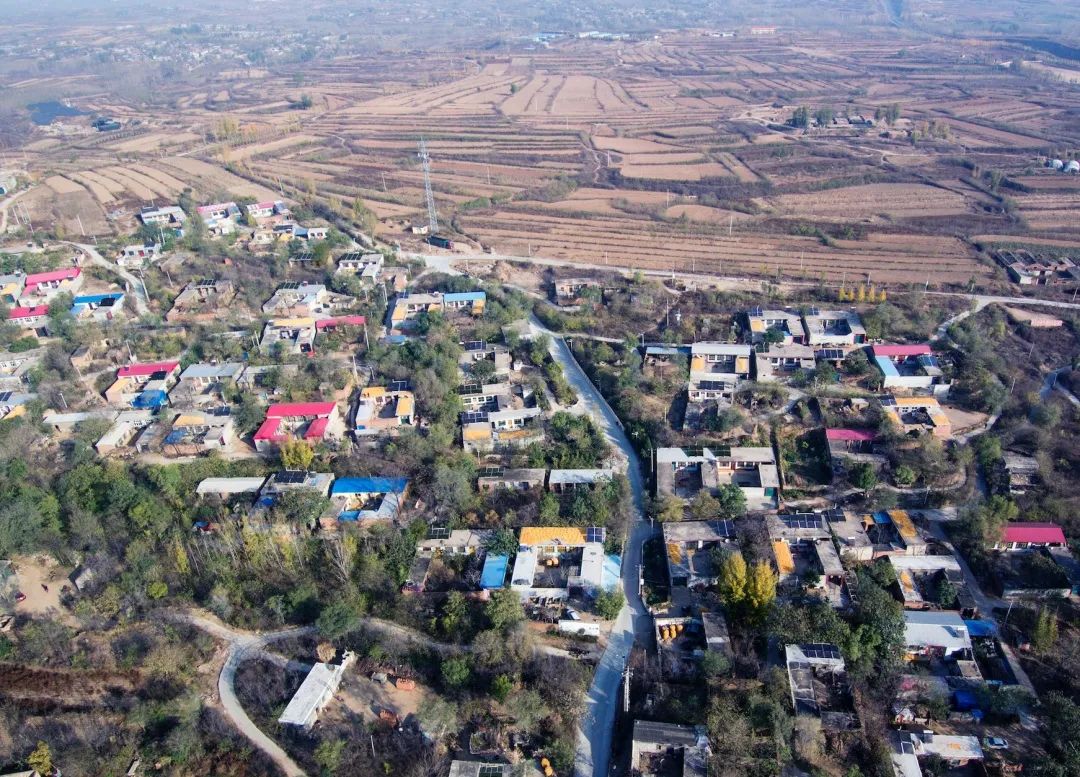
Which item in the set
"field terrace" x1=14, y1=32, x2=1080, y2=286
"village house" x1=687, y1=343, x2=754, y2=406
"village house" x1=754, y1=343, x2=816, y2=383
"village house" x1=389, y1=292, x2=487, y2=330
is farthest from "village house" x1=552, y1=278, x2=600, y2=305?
"village house" x1=754, y1=343, x2=816, y2=383

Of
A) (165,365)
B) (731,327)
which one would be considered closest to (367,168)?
(165,365)

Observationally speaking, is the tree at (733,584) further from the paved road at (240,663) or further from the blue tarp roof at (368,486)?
the paved road at (240,663)

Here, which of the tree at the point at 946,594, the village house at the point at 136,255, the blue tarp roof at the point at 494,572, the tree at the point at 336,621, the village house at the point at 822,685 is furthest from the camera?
the village house at the point at 136,255

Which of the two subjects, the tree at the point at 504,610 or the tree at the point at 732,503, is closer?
the tree at the point at 504,610

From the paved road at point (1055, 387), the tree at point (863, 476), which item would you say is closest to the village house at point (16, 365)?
the tree at point (863, 476)

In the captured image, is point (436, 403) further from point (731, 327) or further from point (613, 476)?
point (731, 327)

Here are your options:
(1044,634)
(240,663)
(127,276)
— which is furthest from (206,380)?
(1044,634)
